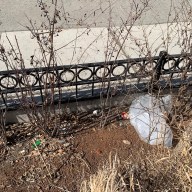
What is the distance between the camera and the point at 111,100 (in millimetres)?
4676

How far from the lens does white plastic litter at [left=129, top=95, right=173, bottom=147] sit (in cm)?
430

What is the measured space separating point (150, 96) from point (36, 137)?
145 cm

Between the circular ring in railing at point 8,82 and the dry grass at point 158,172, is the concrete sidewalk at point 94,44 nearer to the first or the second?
the circular ring in railing at point 8,82

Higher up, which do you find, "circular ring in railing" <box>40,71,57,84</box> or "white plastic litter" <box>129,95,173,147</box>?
"circular ring in railing" <box>40,71,57,84</box>

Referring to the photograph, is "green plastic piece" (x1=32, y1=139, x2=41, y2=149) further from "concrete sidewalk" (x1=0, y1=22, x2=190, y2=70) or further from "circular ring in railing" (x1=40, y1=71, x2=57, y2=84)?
"concrete sidewalk" (x1=0, y1=22, x2=190, y2=70)

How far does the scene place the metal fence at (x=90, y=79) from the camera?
3996 millimetres

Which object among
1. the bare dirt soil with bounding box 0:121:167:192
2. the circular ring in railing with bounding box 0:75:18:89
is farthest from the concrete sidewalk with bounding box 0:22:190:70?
the bare dirt soil with bounding box 0:121:167:192

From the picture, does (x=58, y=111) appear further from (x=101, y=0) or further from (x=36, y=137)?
(x=101, y=0)

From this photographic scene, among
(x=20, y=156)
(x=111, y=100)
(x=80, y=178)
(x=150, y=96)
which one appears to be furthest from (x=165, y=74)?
(x=20, y=156)

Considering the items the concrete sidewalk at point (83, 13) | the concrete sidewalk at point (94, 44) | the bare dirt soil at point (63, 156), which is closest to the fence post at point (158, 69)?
the bare dirt soil at point (63, 156)

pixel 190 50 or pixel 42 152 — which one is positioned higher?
pixel 190 50

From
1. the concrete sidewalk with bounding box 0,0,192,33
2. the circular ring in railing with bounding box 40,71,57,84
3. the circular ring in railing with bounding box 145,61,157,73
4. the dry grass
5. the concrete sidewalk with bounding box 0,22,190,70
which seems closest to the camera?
the dry grass

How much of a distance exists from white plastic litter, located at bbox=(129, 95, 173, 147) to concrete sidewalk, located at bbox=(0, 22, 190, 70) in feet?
3.03

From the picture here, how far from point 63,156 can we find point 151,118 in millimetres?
1131
